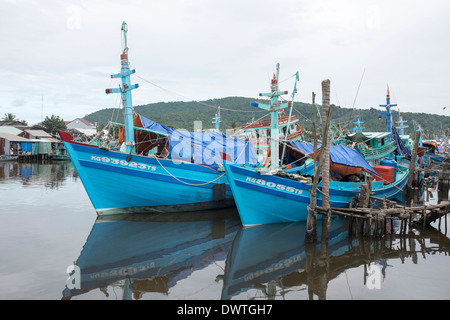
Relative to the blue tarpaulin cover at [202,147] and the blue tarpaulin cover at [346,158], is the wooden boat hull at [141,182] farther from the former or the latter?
the blue tarpaulin cover at [346,158]

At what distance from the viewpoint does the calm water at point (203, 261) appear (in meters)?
7.78

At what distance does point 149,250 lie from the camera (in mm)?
10531

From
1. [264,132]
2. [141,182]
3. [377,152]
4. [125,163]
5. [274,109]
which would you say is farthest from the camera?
[264,132]

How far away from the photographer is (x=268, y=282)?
27.5 ft

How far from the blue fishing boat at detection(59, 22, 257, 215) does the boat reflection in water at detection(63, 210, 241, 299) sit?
72 centimetres

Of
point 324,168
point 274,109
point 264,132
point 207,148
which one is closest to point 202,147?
point 207,148

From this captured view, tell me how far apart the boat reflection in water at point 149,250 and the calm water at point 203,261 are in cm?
3

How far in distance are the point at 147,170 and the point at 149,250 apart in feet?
14.8

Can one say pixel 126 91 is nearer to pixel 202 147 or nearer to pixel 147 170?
pixel 147 170

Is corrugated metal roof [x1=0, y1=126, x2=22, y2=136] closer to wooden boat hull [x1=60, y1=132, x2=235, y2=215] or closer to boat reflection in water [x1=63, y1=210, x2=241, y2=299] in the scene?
wooden boat hull [x1=60, y1=132, x2=235, y2=215]

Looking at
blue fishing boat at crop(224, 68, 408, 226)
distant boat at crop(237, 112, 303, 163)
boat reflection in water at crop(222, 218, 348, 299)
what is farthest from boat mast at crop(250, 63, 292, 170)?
distant boat at crop(237, 112, 303, 163)

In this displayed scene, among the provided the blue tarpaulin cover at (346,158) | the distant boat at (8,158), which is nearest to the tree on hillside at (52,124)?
the distant boat at (8,158)
